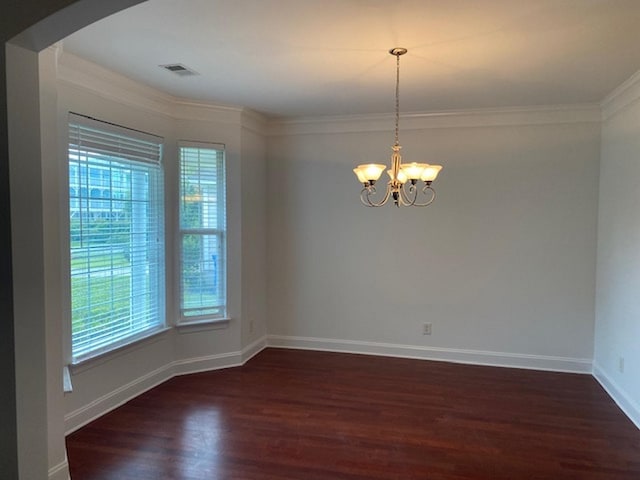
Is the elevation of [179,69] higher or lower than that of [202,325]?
higher

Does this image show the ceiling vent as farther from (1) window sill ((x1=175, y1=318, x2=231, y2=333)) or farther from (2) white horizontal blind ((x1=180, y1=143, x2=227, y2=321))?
(1) window sill ((x1=175, y1=318, x2=231, y2=333))

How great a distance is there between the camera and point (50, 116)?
7.18 ft

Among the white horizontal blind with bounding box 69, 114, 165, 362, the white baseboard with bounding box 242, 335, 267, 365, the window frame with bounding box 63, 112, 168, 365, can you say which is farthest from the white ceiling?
the white baseboard with bounding box 242, 335, 267, 365

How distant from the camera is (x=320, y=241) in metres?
4.85

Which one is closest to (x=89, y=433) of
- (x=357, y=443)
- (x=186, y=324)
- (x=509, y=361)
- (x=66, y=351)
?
(x=66, y=351)

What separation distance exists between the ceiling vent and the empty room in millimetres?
34

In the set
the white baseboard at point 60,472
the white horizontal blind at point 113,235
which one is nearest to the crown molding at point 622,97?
the white horizontal blind at point 113,235

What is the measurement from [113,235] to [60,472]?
1.66 meters

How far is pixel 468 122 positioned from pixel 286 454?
3460 millimetres

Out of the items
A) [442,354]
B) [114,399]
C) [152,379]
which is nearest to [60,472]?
[114,399]

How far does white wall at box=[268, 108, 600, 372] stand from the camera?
164 inches

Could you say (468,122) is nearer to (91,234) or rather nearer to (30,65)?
(91,234)

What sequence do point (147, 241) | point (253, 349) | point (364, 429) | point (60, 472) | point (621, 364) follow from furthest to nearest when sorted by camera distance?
1. point (253, 349)
2. point (147, 241)
3. point (621, 364)
4. point (364, 429)
5. point (60, 472)

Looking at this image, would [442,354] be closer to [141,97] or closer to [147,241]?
[147,241]
